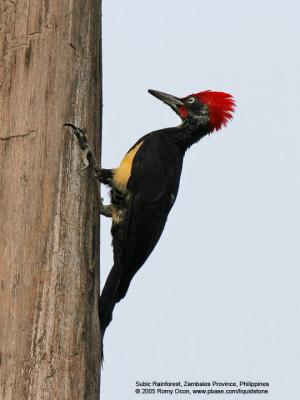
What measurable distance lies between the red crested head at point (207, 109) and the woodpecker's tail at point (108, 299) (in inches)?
68.9

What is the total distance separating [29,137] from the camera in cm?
372

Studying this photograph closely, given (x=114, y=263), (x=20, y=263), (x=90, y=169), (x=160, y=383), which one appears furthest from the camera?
(x=160, y=383)

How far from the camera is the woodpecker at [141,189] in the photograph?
4.35 metres

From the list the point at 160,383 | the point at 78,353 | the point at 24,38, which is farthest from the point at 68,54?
the point at 160,383

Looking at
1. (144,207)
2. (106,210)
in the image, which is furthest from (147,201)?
(106,210)

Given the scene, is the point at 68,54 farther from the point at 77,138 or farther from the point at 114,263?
the point at 114,263

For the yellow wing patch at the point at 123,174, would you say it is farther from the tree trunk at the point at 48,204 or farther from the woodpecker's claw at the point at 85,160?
the woodpecker's claw at the point at 85,160

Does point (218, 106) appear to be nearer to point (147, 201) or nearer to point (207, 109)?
point (207, 109)

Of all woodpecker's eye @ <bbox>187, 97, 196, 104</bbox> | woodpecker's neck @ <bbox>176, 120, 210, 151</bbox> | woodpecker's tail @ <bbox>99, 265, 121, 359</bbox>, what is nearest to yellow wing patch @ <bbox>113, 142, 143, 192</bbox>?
woodpecker's neck @ <bbox>176, 120, 210, 151</bbox>

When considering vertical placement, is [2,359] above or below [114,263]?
below

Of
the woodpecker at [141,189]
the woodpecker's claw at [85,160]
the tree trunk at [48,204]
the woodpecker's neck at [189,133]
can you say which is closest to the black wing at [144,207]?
the woodpecker at [141,189]

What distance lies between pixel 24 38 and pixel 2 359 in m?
1.60

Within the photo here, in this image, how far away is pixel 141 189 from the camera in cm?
482

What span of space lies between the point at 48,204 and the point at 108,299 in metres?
0.62
